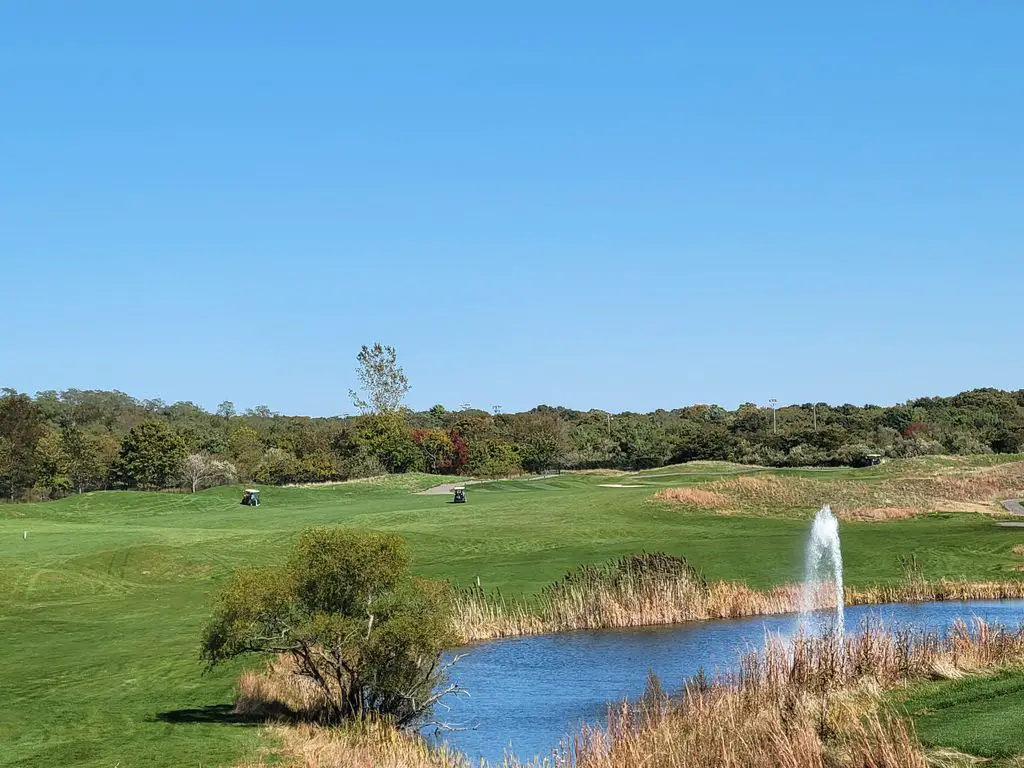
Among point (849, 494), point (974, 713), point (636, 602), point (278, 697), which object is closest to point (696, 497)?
point (849, 494)

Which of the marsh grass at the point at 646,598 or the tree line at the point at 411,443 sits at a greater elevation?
the tree line at the point at 411,443

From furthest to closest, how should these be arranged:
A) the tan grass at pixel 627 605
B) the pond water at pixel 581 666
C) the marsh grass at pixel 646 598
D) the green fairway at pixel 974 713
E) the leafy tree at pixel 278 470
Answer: the leafy tree at pixel 278 470 < the marsh grass at pixel 646 598 < the tan grass at pixel 627 605 < the pond water at pixel 581 666 < the green fairway at pixel 974 713

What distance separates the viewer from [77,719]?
83.7 ft

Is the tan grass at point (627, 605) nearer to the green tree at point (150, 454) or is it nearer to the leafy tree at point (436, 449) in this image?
the green tree at point (150, 454)

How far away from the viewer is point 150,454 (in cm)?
10931

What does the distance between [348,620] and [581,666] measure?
40.9 ft

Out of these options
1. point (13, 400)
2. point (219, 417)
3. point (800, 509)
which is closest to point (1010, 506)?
point (800, 509)

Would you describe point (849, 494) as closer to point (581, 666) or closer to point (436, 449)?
point (581, 666)

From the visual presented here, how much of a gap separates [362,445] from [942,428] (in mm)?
69761

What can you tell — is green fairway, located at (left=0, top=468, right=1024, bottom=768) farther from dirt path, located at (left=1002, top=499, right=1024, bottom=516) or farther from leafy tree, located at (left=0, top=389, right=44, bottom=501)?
leafy tree, located at (left=0, top=389, right=44, bottom=501)

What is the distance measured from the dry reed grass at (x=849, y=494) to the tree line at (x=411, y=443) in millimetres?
34790

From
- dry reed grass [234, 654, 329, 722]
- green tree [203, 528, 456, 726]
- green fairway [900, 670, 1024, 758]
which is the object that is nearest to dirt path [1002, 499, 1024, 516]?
green fairway [900, 670, 1024, 758]

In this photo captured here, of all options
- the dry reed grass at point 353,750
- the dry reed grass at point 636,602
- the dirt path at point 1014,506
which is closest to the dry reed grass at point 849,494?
the dirt path at point 1014,506

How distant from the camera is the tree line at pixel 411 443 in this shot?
110562mm
